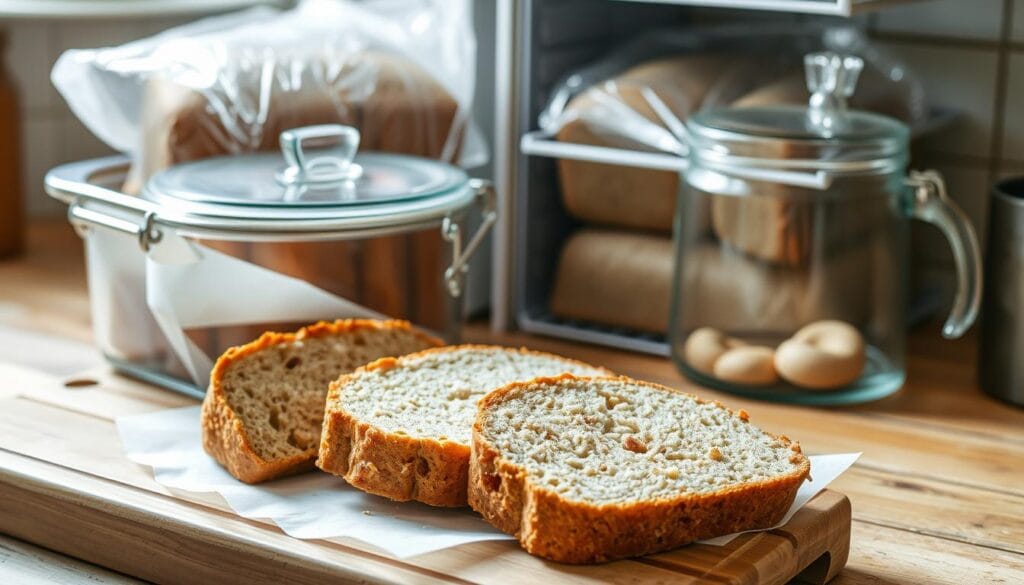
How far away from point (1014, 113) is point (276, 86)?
27.6 inches

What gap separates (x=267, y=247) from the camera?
1028mm

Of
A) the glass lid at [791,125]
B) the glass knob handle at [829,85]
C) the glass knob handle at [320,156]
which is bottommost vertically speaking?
the glass knob handle at [320,156]

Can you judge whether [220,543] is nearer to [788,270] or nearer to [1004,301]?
[788,270]

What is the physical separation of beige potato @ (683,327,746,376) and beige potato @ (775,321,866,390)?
0.15 feet

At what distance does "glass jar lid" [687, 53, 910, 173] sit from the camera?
107cm

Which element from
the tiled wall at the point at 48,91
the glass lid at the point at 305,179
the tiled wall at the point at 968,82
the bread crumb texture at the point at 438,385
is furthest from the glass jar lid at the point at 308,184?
the tiled wall at the point at 48,91

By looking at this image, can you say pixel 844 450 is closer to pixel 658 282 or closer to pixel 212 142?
pixel 658 282

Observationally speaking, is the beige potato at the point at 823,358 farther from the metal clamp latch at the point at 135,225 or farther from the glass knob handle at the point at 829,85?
the metal clamp latch at the point at 135,225

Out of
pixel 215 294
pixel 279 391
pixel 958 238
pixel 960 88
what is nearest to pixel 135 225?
pixel 215 294

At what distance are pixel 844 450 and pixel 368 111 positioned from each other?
0.51 metres

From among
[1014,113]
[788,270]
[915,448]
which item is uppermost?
[1014,113]

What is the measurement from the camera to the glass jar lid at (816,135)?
1.07m

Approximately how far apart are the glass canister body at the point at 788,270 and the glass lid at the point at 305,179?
0.22m

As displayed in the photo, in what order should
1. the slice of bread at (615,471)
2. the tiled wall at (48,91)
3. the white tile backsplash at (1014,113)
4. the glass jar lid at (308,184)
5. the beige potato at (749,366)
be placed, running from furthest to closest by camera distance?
the tiled wall at (48,91) → the white tile backsplash at (1014,113) → the beige potato at (749,366) → the glass jar lid at (308,184) → the slice of bread at (615,471)
